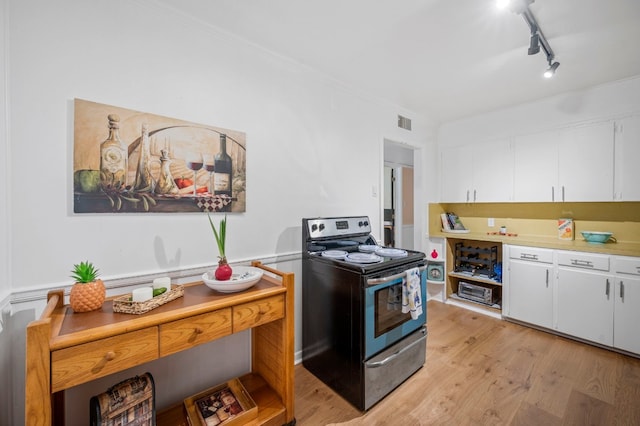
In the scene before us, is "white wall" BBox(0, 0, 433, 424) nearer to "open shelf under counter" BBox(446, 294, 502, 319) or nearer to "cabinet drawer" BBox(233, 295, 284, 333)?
"cabinet drawer" BBox(233, 295, 284, 333)

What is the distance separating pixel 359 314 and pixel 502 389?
129cm

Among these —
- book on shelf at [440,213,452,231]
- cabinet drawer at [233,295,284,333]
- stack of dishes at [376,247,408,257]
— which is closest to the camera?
cabinet drawer at [233,295,284,333]

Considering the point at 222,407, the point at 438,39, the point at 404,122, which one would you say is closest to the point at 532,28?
the point at 438,39

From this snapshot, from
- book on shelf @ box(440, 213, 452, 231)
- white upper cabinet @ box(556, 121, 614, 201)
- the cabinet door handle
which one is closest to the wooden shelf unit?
book on shelf @ box(440, 213, 452, 231)

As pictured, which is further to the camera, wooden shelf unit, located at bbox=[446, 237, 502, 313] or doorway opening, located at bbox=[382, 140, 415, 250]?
doorway opening, located at bbox=[382, 140, 415, 250]

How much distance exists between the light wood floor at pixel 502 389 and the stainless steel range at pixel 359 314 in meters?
0.12

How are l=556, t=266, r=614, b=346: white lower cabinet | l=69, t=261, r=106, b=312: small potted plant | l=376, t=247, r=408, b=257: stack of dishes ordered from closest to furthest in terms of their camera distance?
l=69, t=261, r=106, b=312: small potted plant
l=376, t=247, r=408, b=257: stack of dishes
l=556, t=266, r=614, b=346: white lower cabinet

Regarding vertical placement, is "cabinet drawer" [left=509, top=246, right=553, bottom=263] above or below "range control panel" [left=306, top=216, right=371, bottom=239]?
below

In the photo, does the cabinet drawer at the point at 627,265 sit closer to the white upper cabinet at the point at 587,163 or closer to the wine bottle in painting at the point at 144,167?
the white upper cabinet at the point at 587,163

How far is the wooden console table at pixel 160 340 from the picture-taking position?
0.94 meters

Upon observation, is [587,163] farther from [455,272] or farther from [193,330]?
[193,330]

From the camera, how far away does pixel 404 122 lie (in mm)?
3404

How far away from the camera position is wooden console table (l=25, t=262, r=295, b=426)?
3.07 ft

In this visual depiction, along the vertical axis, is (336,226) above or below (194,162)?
below
